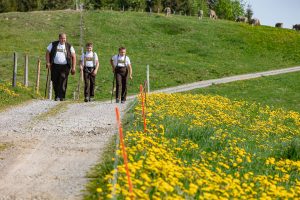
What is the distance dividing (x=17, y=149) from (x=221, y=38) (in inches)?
2049

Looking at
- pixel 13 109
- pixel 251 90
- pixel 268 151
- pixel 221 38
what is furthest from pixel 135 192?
pixel 221 38

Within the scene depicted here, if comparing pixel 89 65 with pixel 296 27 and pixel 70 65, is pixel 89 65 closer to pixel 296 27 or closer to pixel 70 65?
pixel 70 65

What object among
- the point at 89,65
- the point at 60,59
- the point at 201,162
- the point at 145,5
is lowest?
the point at 201,162

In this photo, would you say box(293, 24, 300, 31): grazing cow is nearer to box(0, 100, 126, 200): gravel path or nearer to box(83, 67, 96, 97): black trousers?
box(83, 67, 96, 97): black trousers

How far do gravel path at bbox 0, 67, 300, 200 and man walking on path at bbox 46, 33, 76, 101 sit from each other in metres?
2.66

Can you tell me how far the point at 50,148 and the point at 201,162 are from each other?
2767mm

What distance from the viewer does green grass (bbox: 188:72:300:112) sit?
28.7 meters

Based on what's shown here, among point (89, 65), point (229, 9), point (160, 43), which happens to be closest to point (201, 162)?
point (89, 65)

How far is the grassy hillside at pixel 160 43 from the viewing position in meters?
39.1

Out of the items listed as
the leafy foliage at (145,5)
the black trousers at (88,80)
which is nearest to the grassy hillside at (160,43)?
the black trousers at (88,80)

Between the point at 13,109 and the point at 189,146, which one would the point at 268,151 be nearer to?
the point at 189,146

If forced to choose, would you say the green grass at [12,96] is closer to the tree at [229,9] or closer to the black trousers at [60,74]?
the black trousers at [60,74]

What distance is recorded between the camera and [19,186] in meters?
6.83

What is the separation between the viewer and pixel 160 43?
54.4m
